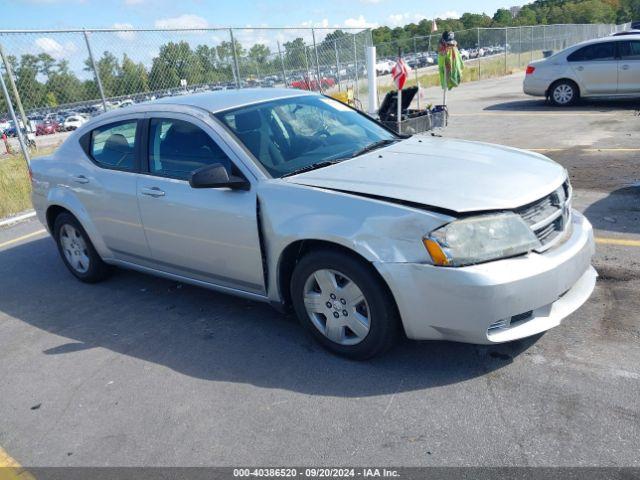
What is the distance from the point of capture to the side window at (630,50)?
1275 centimetres

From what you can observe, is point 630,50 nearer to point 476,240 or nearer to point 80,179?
point 476,240

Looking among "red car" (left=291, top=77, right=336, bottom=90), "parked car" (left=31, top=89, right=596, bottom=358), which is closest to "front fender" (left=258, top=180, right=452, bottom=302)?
"parked car" (left=31, top=89, right=596, bottom=358)

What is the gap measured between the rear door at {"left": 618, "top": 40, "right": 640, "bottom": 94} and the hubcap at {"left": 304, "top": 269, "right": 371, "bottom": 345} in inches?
492

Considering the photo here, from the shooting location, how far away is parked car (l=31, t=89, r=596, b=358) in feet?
9.78

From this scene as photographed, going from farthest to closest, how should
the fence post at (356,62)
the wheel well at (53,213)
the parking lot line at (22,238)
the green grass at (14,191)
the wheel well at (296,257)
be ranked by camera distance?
the fence post at (356,62) → the green grass at (14,191) → the parking lot line at (22,238) → the wheel well at (53,213) → the wheel well at (296,257)

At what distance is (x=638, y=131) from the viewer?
9930 millimetres

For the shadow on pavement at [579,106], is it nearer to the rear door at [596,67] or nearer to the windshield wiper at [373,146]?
the rear door at [596,67]

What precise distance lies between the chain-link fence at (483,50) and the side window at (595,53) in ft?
38.6

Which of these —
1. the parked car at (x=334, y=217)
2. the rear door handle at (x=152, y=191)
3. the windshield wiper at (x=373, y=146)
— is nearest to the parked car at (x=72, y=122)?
the parked car at (x=334, y=217)

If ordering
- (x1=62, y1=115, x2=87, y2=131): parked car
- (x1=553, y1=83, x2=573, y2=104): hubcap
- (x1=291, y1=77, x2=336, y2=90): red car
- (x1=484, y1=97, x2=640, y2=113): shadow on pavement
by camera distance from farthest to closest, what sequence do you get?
(x1=291, y1=77, x2=336, y2=90): red car → (x1=553, y1=83, x2=573, y2=104): hubcap → (x1=484, y1=97, x2=640, y2=113): shadow on pavement → (x1=62, y1=115, x2=87, y2=131): parked car

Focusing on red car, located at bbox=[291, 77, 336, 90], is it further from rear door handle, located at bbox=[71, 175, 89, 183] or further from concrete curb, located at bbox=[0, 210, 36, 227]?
rear door handle, located at bbox=[71, 175, 89, 183]

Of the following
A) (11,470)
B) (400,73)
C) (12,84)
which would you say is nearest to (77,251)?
(11,470)

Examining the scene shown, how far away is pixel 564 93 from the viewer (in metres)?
13.9

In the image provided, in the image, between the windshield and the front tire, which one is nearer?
the front tire
